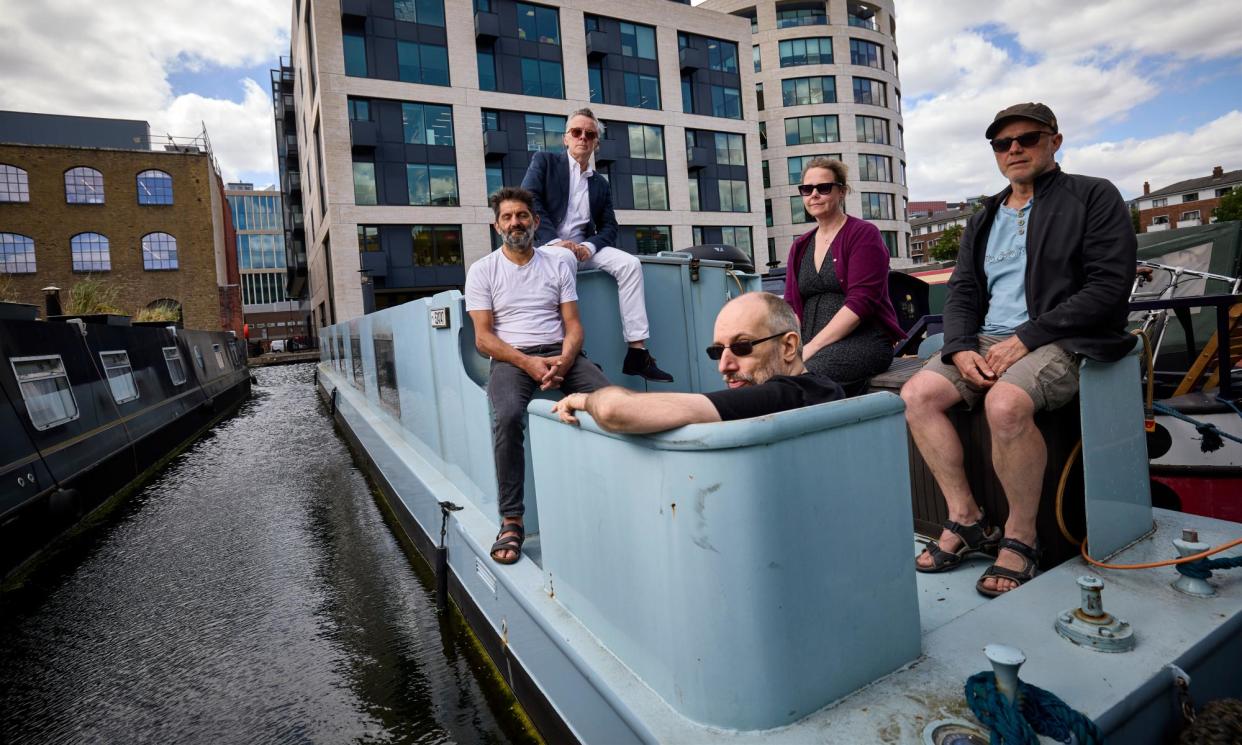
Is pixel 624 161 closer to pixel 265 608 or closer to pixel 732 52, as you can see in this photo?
pixel 732 52

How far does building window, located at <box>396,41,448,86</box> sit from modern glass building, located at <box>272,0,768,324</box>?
0.18 ft

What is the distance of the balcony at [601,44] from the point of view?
3144 cm

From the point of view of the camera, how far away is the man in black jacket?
213 centimetres

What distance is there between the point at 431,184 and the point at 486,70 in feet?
19.7

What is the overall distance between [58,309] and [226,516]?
6824 mm

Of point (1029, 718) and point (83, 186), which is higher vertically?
point (83, 186)

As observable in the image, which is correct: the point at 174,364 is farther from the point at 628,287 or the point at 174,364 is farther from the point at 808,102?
the point at 808,102

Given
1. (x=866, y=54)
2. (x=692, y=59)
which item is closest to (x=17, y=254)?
(x=692, y=59)

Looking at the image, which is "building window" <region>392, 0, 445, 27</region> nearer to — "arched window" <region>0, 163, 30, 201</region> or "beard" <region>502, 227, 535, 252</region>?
"arched window" <region>0, 163, 30, 201</region>

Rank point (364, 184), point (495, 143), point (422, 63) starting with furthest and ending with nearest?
point (495, 143) → point (422, 63) → point (364, 184)

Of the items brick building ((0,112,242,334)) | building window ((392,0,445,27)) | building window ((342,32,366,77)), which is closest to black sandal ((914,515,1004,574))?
building window ((342,32,366,77))

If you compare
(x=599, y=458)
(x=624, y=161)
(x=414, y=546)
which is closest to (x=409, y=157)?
(x=624, y=161)

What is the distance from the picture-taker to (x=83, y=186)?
95.2ft

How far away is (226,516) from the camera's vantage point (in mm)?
5609
